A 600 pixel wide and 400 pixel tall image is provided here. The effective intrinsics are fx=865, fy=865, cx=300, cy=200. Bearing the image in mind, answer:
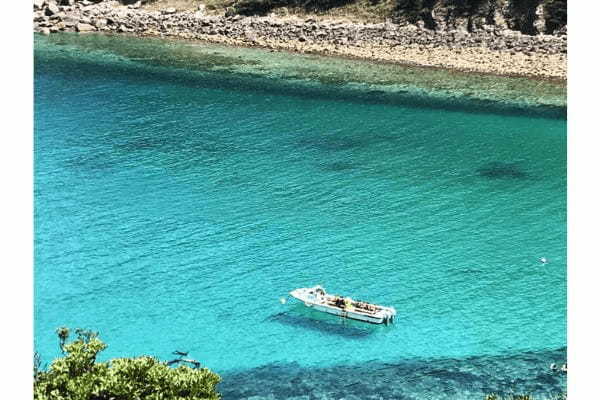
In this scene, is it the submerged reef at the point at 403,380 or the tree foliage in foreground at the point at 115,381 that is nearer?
the tree foliage in foreground at the point at 115,381

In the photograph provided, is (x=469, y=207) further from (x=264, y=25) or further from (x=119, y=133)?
(x=264, y=25)

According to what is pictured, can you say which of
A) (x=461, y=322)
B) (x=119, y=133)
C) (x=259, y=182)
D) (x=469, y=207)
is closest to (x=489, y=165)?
(x=469, y=207)

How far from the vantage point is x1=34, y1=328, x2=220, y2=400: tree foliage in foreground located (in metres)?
25.0

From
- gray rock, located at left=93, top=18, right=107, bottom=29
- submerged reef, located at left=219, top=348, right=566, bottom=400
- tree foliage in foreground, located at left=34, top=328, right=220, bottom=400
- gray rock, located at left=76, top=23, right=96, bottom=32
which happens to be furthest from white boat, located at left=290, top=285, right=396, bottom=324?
gray rock, located at left=93, top=18, right=107, bottom=29

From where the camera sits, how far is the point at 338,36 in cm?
8756

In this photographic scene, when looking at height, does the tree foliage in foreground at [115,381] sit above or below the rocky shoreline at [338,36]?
below

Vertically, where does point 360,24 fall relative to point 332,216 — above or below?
above

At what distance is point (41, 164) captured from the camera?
56.4m

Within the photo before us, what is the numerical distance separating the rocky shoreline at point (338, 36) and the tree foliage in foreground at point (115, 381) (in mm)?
59661

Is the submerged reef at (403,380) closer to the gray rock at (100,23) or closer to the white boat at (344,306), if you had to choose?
the white boat at (344,306)

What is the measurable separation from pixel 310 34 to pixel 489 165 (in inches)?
1380

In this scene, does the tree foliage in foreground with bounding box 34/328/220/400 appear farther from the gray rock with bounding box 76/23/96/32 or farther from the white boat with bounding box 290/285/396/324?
the gray rock with bounding box 76/23/96/32

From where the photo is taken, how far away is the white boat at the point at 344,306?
39.2m

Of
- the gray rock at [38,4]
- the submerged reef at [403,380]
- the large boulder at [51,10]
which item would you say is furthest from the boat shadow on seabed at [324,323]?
the gray rock at [38,4]
